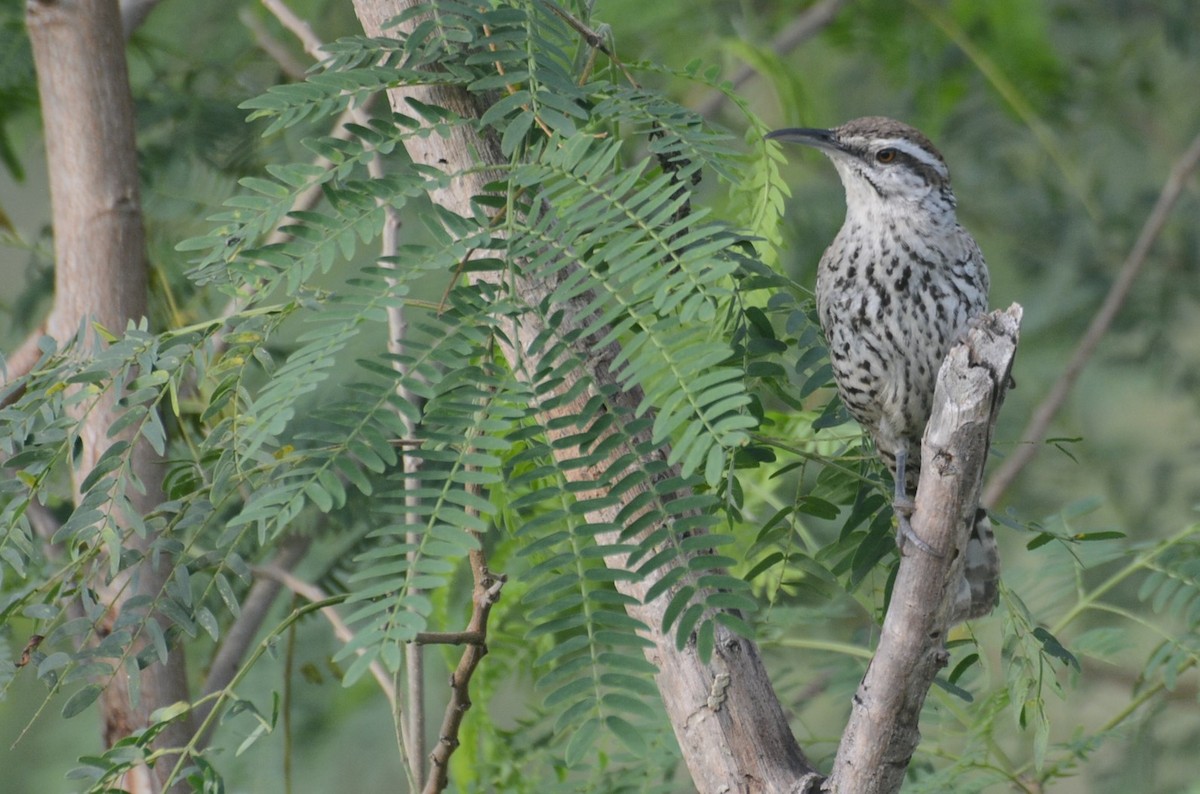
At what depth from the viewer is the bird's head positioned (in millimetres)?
2578

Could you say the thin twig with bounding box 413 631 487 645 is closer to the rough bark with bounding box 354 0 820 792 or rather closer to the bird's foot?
the rough bark with bounding box 354 0 820 792

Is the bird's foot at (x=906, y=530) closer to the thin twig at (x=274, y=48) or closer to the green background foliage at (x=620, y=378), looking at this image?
the green background foliage at (x=620, y=378)

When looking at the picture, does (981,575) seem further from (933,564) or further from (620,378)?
(620,378)

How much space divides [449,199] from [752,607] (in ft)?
3.19

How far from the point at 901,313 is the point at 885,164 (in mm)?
417

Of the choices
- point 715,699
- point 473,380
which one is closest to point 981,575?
point 715,699

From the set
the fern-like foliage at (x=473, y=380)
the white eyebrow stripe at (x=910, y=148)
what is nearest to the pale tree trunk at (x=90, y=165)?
the fern-like foliage at (x=473, y=380)

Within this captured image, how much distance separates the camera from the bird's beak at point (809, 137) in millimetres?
2449

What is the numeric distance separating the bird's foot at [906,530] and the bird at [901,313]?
174mm

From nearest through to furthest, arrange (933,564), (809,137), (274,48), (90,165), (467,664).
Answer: (933,564) < (467,664) < (809,137) < (90,165) < (274,48)

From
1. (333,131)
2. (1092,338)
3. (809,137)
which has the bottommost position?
(809,137)

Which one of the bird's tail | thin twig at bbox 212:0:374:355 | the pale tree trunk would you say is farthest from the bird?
the pale tree trunk

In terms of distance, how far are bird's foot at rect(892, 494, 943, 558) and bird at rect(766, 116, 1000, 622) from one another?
17 centimetres

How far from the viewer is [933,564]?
182cm
